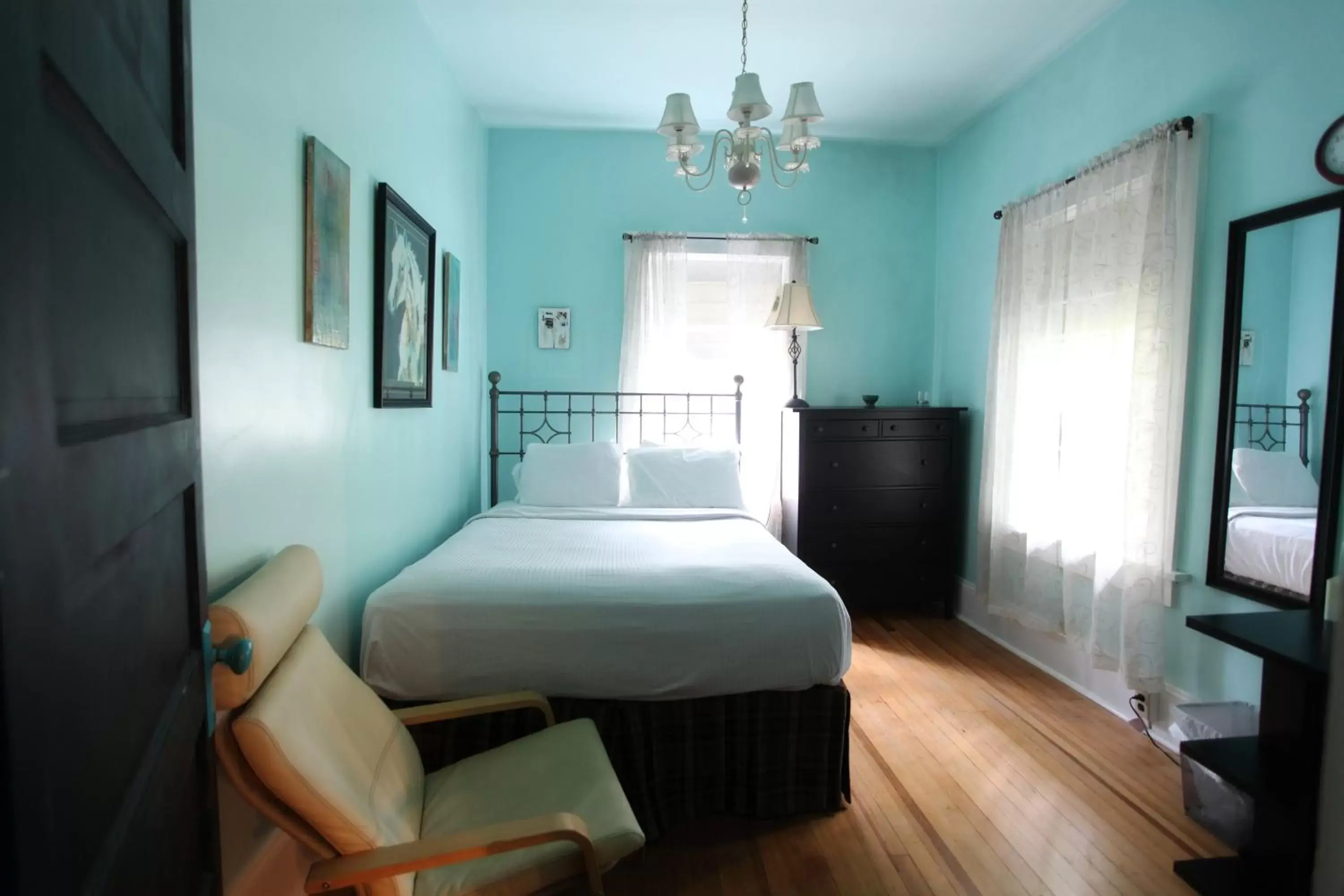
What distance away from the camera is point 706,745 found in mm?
2002

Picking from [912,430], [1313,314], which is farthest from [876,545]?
[1313,314]

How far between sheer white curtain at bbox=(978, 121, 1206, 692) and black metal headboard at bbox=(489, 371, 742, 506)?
1538 millimetres

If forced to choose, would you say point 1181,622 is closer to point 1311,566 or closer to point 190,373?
point 1311,566

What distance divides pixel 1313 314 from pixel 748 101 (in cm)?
177

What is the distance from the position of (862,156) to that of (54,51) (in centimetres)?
439

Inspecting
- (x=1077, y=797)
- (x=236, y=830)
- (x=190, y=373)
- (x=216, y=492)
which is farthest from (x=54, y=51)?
(x=1077, y=797)

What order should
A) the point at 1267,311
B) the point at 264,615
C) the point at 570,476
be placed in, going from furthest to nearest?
the point at 570,476 → the point at 1267,311 → the point at 264,615

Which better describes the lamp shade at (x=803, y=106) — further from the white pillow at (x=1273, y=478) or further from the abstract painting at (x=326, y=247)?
the white pillow at (x=1273, y=478)

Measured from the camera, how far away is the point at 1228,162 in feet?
7.39

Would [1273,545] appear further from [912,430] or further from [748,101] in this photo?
[748,101]

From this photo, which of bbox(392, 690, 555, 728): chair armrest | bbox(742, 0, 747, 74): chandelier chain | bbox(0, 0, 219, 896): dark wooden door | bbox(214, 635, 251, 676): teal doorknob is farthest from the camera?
bbox(742, 0, 747, 74): chandelier chain

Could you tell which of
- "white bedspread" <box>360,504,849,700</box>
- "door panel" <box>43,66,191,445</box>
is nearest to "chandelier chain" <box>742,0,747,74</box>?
"white bedspread" <box>360,504,849,700</box>

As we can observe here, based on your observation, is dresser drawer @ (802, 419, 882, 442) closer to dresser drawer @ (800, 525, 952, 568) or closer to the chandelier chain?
dresser drawer @ (800, 525, 952, 568)

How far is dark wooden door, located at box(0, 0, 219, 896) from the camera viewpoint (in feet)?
1.22
